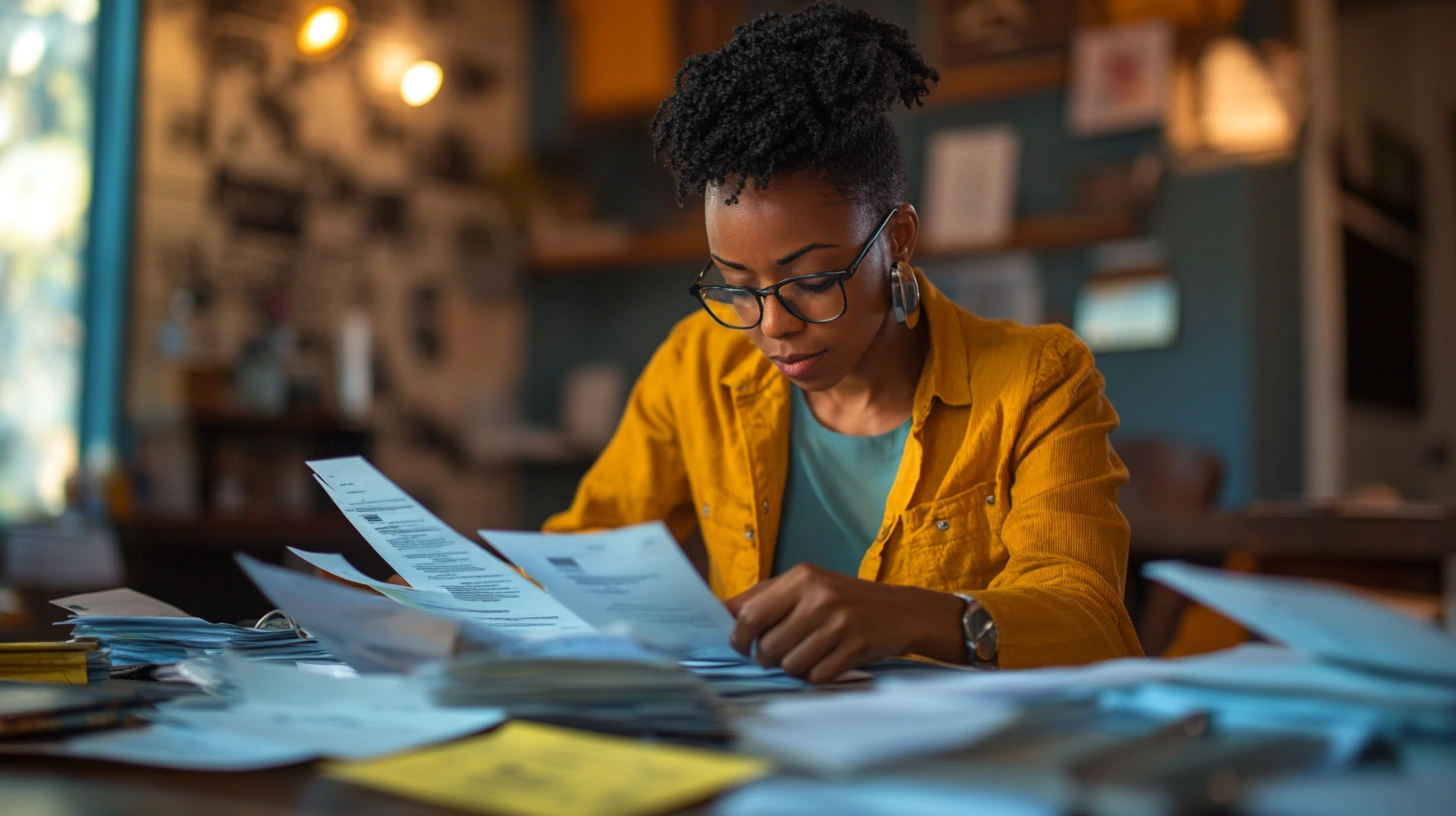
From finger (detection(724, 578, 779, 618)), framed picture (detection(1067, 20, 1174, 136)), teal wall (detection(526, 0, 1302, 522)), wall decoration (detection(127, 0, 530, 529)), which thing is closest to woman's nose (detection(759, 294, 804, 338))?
finger (detection(724, 578, 779, 618))

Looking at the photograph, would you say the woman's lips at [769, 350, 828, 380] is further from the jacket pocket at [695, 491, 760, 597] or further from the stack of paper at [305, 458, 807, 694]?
the stack of paper at [305, 458, 807, 694]

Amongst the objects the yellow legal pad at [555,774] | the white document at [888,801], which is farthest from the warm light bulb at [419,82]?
the white document at [888,801]

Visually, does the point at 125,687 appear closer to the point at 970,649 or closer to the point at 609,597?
the point at 609,597

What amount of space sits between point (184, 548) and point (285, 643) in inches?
113

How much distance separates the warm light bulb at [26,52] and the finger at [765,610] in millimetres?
3942

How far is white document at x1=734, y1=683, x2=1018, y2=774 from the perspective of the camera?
22.6 inches

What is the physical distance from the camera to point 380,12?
4.90 meters

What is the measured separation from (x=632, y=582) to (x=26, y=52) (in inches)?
156

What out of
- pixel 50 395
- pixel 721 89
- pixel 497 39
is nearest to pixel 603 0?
pixel 497 39

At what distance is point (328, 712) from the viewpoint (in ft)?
2.49

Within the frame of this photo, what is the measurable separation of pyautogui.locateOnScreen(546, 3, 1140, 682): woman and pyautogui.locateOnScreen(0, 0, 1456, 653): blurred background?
5.92ft

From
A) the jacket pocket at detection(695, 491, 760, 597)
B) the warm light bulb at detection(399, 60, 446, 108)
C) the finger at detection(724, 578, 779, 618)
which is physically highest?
the warm light bulb at detection(399, 60, 446, 108)

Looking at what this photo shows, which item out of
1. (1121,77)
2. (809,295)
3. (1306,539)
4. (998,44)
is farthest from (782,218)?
(998,44)

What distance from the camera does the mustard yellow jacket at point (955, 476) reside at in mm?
1178
